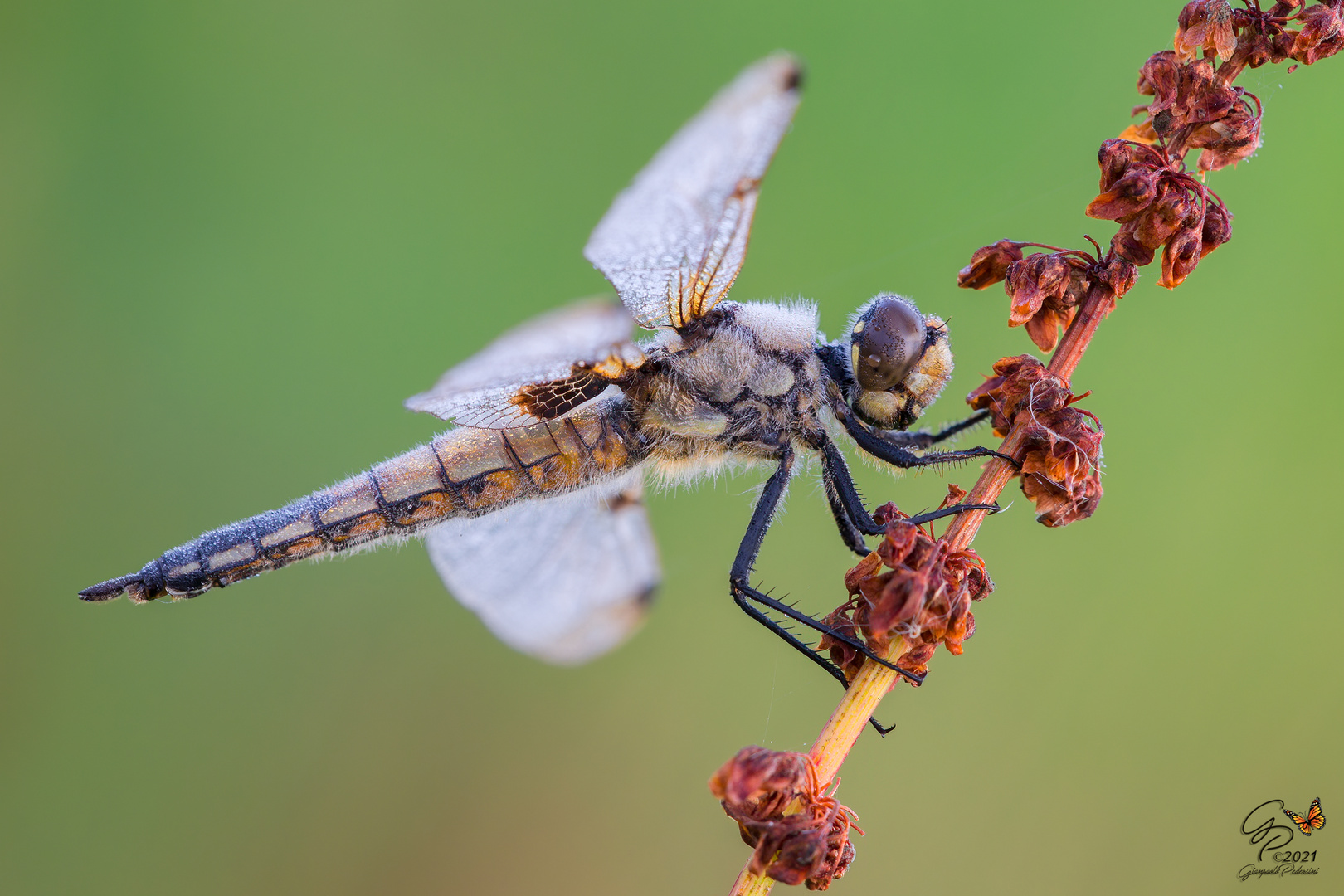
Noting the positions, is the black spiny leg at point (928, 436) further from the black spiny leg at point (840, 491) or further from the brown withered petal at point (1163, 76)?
the brown withered petal at point (1163, 76)

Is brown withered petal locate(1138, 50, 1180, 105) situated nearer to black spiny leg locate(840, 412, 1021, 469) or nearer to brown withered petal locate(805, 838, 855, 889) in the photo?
black spiny leg locate(840, 412, 1021, 469)

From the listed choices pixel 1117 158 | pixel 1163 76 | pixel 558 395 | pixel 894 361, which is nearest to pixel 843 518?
pixel 894 361

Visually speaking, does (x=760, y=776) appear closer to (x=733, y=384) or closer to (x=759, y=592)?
(x=759, y=592)

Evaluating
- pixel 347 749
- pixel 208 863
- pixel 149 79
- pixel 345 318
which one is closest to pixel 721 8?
pixel 345 318

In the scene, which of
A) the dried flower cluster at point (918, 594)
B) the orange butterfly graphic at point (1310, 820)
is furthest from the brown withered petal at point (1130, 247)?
the orange butterfly graphic at point (1310, 820)

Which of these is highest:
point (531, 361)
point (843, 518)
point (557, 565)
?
point (843, 518)

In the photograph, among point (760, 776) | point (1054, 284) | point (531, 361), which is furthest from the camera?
point (531, 361)

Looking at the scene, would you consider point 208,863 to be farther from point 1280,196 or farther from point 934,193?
point 1280,196
